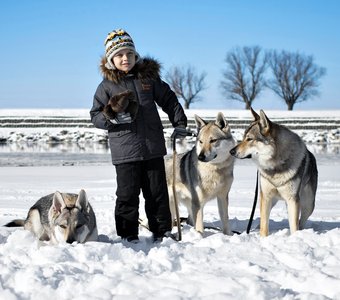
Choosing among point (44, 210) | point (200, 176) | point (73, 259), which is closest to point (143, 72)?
point (200, 176)

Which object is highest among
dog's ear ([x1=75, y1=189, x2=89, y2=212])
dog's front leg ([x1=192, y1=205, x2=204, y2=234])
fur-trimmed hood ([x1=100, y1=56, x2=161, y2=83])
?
fur-trimmed hood ([x1=100, y1=56, x2=161, y2=83])

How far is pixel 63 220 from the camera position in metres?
4.46

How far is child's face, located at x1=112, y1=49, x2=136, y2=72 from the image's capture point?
4922 mm

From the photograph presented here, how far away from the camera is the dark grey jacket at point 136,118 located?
194 inches

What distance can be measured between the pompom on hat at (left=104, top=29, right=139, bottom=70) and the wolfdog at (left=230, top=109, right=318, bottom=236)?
155 cm

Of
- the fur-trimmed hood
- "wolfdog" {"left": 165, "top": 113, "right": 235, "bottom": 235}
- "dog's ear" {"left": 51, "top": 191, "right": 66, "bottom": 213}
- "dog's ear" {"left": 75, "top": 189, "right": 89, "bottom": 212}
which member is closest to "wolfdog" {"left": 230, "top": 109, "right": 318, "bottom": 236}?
"wolfdog" {"left": 165, "top": 113, "right": 235, "bottom": 235}

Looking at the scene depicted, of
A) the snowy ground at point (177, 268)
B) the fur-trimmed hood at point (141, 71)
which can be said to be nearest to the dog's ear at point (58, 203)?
the snowy ground at point (177, 268)

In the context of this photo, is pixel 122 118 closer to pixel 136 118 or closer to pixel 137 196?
pixel 136 118

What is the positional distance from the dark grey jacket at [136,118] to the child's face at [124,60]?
0.21ft

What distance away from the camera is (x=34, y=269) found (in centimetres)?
335

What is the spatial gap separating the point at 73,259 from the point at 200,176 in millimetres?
2153

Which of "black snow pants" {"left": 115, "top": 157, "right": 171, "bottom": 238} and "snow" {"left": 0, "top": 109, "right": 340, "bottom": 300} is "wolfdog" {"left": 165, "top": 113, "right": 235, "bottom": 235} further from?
"black snow pants" {"left": 115, "top": 157, "right": 171, "bottom": 238}

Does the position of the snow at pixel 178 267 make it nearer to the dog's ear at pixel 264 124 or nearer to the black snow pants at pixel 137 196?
the black snow pants at pixel 137 196

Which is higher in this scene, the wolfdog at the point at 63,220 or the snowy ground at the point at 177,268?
the wolfdog at the point at 63,220
